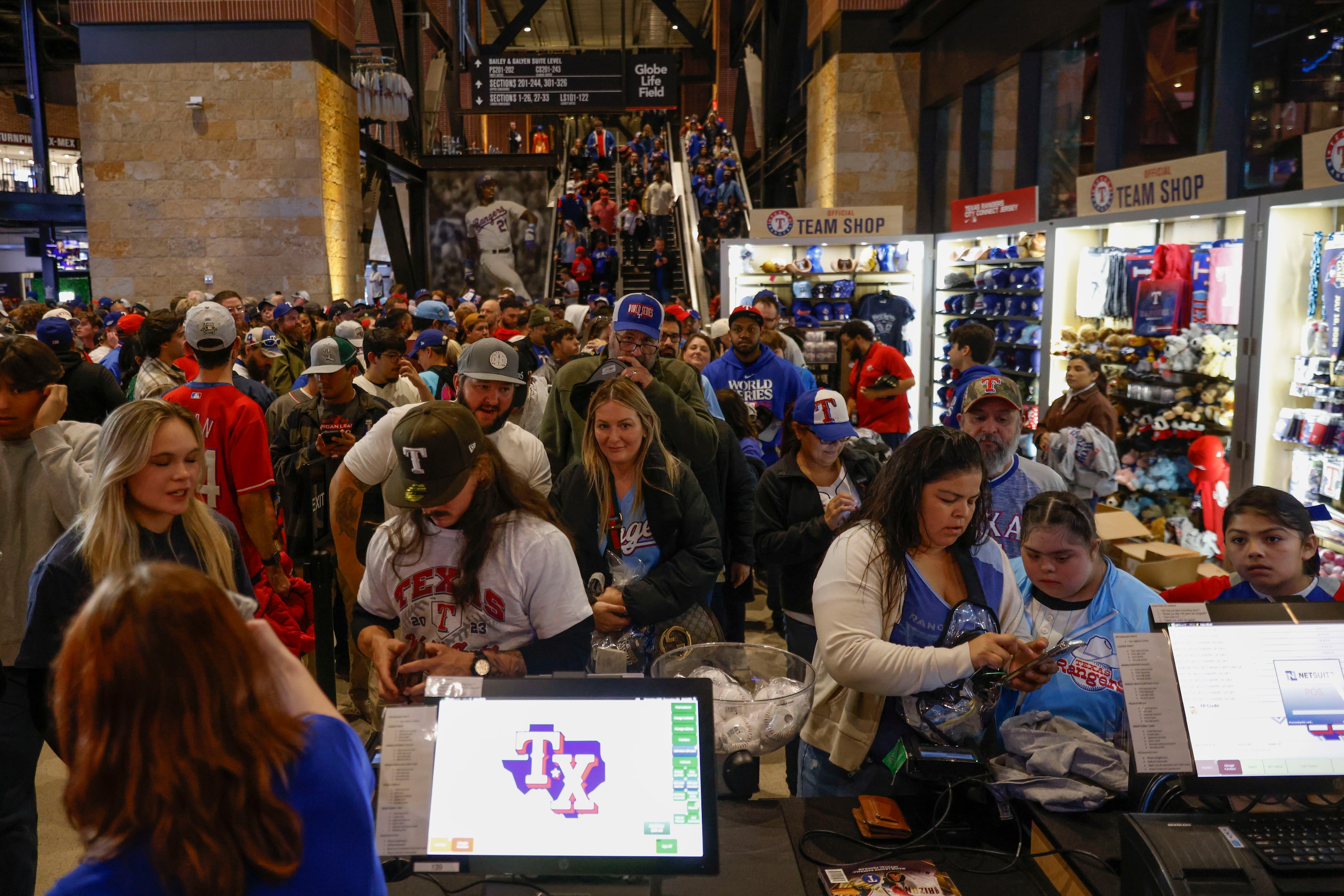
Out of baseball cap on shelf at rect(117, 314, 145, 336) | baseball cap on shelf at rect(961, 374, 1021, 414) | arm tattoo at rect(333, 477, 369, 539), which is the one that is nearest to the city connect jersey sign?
baseball cap on shelf at rect(117, 314, 145, 336)

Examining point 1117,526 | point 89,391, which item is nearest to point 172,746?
point 89,391

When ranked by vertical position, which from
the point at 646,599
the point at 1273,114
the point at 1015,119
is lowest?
the point at 646,599

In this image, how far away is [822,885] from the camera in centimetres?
177

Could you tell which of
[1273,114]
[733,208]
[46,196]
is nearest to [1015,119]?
[1273,114]

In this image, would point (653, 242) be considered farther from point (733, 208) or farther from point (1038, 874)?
point (1038, 874)

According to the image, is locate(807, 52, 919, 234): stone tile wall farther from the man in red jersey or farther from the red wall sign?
the man in red jersey

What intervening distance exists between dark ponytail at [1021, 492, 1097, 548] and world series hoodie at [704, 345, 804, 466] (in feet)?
11.4

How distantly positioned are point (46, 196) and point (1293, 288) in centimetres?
2427

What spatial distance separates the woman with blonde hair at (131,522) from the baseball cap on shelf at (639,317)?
73.9 inches

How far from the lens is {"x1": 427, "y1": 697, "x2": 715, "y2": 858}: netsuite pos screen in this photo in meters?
1.57

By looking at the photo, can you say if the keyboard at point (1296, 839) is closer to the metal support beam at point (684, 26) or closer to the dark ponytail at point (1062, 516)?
the dark ponytail at point (1062, 516)


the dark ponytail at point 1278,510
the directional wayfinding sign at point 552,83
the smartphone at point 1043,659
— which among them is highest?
the directional wayfinding sign at point 552,83

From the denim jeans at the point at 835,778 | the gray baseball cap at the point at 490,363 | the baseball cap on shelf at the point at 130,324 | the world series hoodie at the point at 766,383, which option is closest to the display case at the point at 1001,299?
the world series hoodie at the point at 766,383

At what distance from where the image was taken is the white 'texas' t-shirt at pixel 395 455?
3.34 meters
